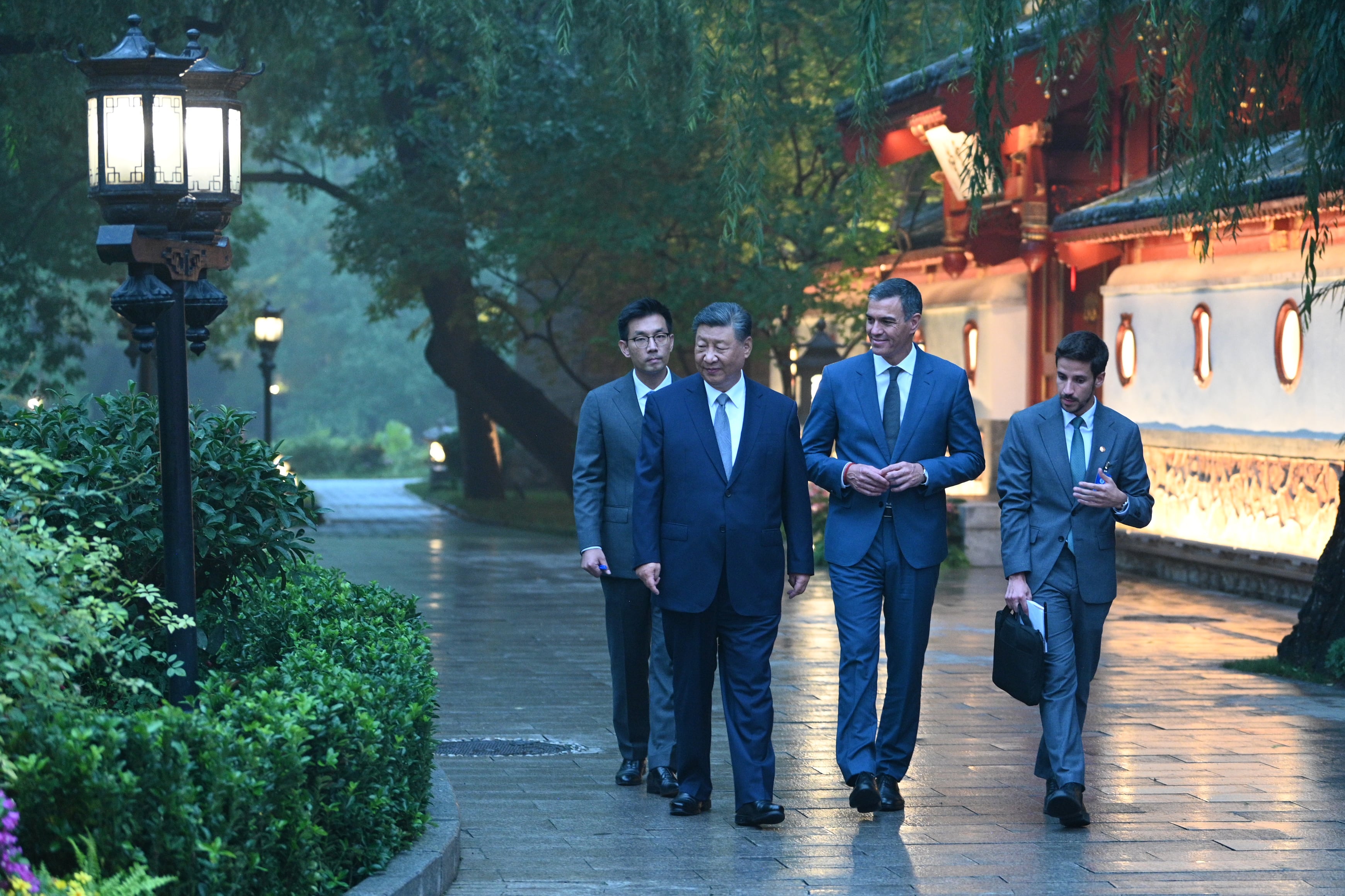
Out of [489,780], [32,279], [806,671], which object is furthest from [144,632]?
[32,279]

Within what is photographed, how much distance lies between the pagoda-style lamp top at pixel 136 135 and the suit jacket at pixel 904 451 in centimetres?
264

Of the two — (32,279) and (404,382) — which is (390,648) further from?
(404,382)

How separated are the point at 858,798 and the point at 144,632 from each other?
111 inches

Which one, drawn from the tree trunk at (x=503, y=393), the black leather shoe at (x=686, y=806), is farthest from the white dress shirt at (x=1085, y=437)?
the tree trunk at (x=503, y=393)

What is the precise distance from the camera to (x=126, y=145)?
20.5 feet

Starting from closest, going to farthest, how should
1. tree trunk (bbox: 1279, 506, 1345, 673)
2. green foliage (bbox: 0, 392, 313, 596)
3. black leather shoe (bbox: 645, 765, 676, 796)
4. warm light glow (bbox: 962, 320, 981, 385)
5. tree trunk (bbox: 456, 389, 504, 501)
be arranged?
green foliage (bbox: 0, 392, 313, 596) → black leather shoe (bbox: 645, 765, 676, 796) → tree trunk (bbox: 1279, 506, 1345, 673) → warm light glow (bbox: 962, 320, 981, 385) → tree trunk (bbox: 456, 389, 504, 501)

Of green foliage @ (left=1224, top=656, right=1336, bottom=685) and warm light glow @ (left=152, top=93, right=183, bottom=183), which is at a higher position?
warm light glow @ (left=152, top=93, right=183, bottom=183)

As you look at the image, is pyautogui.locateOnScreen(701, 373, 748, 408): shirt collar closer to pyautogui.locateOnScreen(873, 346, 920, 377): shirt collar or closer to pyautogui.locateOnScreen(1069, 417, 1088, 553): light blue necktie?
pyautogui.locateOnScreen(873, 346, 920, 377): shirt collar

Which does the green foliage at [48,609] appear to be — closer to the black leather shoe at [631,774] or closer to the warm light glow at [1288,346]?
the black leather shoe at [631,774]

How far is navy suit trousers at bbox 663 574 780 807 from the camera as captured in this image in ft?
22.3

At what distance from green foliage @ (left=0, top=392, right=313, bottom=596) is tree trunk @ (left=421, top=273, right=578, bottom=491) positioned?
23.4 m

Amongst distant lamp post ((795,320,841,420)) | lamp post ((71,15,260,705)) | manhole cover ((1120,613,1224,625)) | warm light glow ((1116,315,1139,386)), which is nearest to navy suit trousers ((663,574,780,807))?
lamp post ((71,15,260,705))

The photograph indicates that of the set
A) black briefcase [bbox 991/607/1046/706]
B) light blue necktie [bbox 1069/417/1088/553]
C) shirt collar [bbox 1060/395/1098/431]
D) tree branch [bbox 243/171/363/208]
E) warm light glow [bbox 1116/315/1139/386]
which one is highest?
tree branch [bbox 243/171/363/208]

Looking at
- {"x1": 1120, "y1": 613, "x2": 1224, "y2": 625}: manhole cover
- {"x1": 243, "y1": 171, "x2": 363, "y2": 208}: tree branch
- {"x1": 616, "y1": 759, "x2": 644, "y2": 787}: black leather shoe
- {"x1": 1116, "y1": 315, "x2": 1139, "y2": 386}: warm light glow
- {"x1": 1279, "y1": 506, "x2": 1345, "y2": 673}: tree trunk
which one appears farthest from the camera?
{"x1": 243, "y1": 171, "x2": 363, "y2": 208}: tree branch
